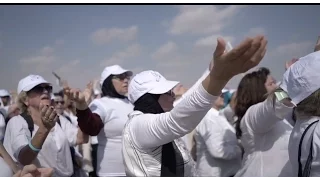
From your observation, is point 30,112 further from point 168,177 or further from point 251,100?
point 251,100

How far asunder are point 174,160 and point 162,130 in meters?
0.32

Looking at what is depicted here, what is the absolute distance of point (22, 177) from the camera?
1647mm

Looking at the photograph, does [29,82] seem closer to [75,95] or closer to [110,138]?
[75,95]

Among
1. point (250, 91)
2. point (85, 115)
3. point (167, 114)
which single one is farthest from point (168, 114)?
point (250, 91)

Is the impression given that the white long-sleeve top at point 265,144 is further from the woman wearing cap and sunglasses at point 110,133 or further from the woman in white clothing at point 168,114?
the woman wearing cap and sunglasses at point 110,133

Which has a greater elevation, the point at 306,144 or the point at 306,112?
the point at 306,112

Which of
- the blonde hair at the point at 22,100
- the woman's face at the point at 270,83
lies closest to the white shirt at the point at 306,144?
the woman's face at the point at 270,83

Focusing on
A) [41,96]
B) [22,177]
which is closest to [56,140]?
[41,96]

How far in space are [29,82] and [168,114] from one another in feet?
5.14

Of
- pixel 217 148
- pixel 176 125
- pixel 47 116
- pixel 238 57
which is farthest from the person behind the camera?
pixel 217 148

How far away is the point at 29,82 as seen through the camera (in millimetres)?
2799

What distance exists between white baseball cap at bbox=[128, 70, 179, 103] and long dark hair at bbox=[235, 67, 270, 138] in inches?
41.9

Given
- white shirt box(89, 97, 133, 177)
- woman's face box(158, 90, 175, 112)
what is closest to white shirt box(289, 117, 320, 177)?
woman's face box(158, 90, 175, 112)

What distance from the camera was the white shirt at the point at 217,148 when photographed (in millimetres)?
3311
